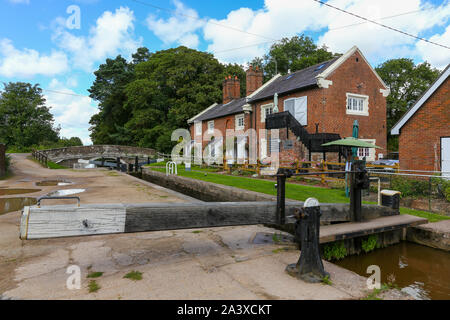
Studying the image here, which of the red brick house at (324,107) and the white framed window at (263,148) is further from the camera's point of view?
the white framed window at (263,148)

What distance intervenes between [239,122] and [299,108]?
7.69 m

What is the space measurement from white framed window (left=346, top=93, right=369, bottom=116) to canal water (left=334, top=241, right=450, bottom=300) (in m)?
15.1

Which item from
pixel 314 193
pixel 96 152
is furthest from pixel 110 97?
pixel 314 193

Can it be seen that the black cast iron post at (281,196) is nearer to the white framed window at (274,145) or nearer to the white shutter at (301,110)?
the white shutter at (301,110)

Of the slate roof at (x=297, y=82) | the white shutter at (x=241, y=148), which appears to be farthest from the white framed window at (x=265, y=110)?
the white shutter at (x=241, y=148)

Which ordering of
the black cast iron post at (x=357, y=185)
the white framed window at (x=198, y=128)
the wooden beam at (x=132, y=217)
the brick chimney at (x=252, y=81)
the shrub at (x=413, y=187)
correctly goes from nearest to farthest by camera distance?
the wooden beam at (x=132, y=217) < the black cast iron post at (x=357, y=185) < the shrub at (x=413, y=187) < the brick chimney at (x=252, y=81) < the white framed window at (x=198, y=128)

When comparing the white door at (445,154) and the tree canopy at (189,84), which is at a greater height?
the tree canopy at (189,84)

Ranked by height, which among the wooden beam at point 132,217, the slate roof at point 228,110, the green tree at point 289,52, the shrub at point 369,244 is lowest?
the shrub at point 369,244

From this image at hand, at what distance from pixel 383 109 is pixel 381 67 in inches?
859

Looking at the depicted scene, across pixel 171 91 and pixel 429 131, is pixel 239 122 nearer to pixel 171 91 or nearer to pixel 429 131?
pixel 429 131

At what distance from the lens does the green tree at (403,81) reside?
35031 millimetres

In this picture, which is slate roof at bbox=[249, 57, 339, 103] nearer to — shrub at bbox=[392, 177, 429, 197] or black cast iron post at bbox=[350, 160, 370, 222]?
shrub at bbox=[392, 177, 429, 197]

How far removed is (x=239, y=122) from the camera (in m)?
26.1

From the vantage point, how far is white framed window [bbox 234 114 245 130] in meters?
25.5
